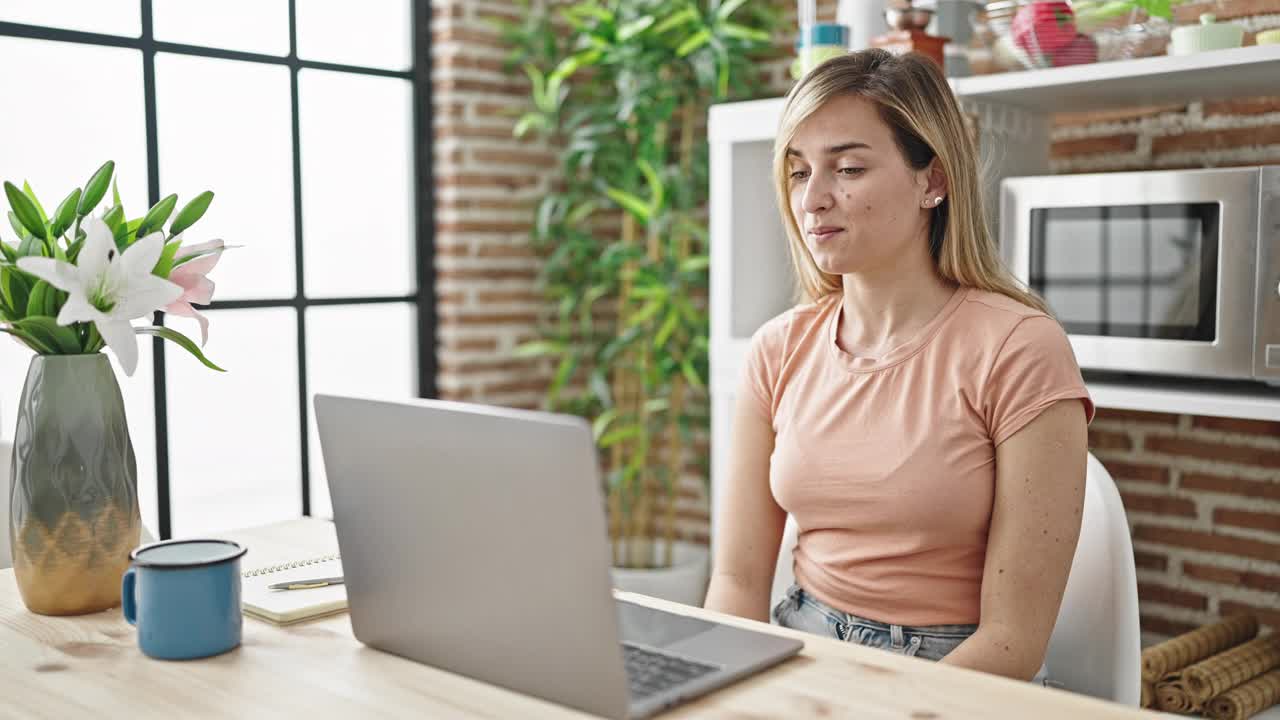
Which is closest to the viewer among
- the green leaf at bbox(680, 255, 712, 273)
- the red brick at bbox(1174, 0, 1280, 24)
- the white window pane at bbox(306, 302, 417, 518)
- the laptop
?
the laptop

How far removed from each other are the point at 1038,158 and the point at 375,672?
1826mm

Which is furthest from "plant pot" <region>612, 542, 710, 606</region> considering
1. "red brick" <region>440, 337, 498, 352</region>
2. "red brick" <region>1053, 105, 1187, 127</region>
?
"red brick" <region>1053, 105, 1187, 127</region>

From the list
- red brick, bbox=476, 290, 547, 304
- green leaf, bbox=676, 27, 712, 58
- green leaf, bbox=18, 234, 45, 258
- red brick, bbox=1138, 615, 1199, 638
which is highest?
green leaf, bbox=676, 27, 712, 58

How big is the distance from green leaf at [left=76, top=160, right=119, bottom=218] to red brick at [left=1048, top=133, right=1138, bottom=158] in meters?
1.87

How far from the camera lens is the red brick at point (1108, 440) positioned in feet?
8.14

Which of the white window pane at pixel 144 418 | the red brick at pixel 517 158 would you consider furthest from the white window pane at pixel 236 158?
the red brick at pixel 517 158

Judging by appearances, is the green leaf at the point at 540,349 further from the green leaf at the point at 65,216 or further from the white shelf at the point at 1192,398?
the green leaf at the point at 65,216

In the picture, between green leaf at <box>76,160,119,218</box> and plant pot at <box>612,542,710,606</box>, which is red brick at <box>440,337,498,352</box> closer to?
plant pot at <box>612,542,710,606</box>

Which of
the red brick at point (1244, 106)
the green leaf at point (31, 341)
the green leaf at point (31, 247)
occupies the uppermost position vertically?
the red brick at point (1244, 106)

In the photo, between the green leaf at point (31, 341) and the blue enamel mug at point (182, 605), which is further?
the green leaf at point (31, 341)

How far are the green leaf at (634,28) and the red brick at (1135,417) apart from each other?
136 centimetres

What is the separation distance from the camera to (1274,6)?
87.8 inches

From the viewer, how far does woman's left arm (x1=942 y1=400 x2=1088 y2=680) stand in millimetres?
1381

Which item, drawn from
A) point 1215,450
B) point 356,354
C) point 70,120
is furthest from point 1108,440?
point 70,120
